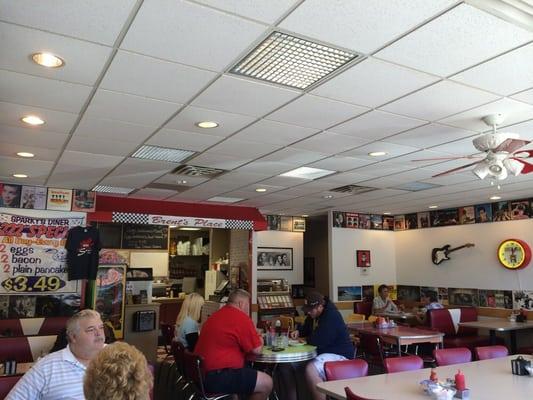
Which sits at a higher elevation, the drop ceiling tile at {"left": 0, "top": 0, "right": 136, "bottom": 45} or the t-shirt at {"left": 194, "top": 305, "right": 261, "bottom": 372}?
the drop ceiling tile at {"left": 0, "top": 0, "right": 136, "bottom": 45}

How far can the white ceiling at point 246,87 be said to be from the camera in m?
2.46

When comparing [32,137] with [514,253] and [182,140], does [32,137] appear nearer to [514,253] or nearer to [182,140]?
[182,140]

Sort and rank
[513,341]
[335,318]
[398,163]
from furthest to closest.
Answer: [513,341], [398,163], [335,318]

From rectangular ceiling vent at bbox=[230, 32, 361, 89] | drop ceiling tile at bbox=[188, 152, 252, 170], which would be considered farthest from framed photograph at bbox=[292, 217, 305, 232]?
rectangular ceiling vent at bbox=[230, 32, 361, 89]

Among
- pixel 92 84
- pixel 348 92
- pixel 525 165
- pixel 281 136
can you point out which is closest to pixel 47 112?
pixel 92 84

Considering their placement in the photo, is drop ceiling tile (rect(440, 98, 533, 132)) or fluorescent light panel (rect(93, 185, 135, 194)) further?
fluorescent light panel (rect(93, 185, 135, 194))

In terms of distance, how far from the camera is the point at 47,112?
12.9 ft

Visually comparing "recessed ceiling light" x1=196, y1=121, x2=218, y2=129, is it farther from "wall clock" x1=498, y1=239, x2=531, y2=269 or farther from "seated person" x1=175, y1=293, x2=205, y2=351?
"wall clock" x1=498, y1=239, x2=531, y2=269

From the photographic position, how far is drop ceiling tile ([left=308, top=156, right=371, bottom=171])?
5.66 m

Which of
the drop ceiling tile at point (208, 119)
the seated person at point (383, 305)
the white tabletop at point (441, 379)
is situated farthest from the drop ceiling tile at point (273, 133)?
the seated person at point (383, 305)

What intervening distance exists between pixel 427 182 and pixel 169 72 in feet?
17.1

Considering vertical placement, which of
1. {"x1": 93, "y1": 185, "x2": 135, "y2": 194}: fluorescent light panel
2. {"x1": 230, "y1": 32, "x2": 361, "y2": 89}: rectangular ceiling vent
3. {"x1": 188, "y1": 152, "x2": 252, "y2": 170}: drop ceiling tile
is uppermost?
{"x1": 230, "y1": 32, "x2": 361, "y2": 89}: rectangular ceiling vent

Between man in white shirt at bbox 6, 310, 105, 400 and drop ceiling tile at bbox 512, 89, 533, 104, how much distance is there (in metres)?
3.67

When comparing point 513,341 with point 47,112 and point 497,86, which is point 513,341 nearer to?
point 497,86
